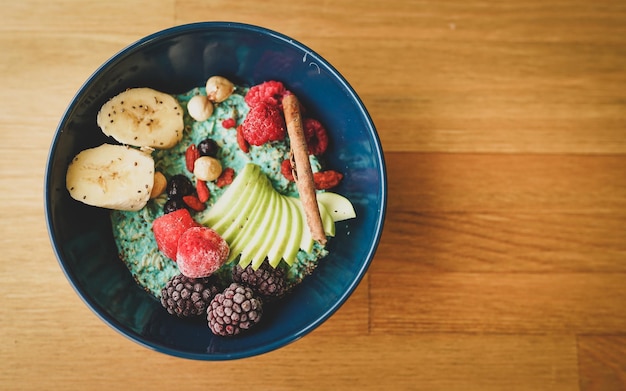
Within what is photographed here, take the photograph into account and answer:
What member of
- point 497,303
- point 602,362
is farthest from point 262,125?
point 602,362

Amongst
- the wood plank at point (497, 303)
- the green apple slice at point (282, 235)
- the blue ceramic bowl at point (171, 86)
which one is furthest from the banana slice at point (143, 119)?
the wood plank at point (497, 303)

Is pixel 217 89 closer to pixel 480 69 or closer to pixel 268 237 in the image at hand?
pixel 268 237

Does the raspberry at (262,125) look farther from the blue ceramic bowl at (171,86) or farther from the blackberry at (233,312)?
the blackberry at (233,312)

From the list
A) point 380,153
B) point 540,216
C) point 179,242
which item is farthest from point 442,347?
point 179,242

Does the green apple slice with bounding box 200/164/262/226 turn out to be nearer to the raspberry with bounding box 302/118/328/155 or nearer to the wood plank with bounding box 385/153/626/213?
the raspberry with bounding box 302/118/328/155

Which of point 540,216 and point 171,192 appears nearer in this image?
point 171,192

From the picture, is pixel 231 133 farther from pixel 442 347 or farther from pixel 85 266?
pixel 442 347
